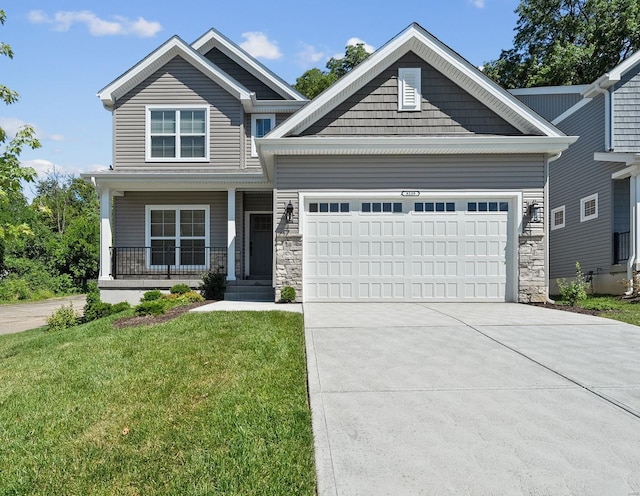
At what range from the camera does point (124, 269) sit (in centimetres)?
1453

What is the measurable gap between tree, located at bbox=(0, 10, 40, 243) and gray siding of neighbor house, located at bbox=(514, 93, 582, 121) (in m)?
16.3

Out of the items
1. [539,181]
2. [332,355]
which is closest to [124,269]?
[332,355]

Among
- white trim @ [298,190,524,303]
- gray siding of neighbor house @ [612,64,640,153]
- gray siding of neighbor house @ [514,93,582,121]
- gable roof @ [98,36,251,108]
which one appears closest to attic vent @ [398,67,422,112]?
white trim @ [298,190,524,303]

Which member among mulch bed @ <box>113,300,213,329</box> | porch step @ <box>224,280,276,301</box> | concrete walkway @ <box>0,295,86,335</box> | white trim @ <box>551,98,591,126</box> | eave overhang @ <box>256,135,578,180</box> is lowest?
concrete walkway @ <box>0,295,86,335</box>

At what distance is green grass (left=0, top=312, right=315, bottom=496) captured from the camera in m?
3.14

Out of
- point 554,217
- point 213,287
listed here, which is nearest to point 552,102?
point 554,217

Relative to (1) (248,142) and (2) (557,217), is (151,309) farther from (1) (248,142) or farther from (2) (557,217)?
(2) (557,217)

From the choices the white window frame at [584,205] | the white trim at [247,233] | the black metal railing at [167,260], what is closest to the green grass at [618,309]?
the white window frame at [584,205]

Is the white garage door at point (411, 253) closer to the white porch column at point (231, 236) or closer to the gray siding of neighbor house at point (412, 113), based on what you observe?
the gray siding of neighbor house at point (412, 113)

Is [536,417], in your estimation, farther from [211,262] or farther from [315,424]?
[211,262]

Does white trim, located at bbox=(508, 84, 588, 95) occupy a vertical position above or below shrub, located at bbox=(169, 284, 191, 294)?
above

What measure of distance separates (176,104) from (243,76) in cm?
275

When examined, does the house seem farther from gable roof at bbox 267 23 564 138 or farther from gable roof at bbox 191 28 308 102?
gable roof at bbox 191 28 308 102

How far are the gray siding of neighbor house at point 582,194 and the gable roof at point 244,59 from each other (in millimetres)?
9441
